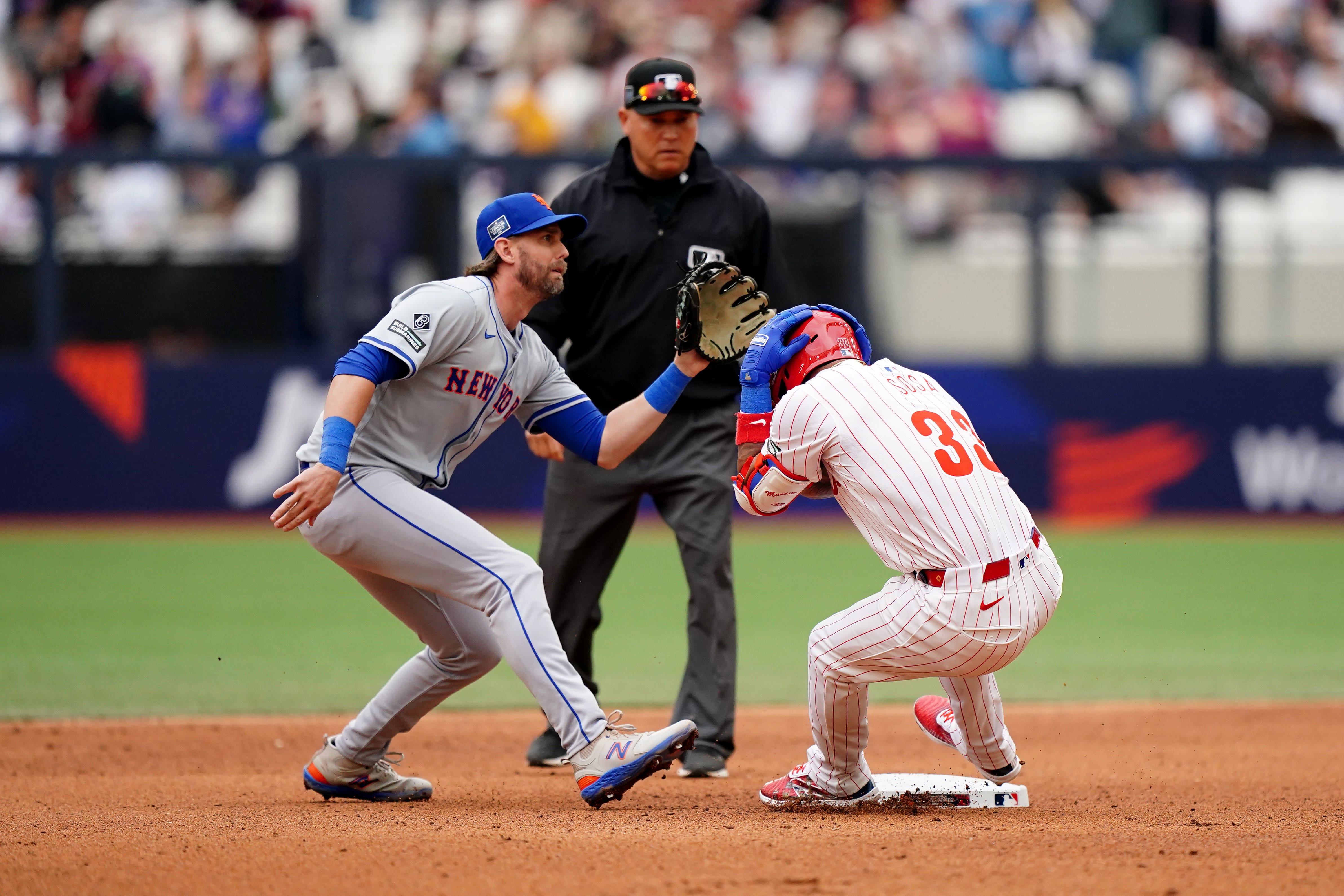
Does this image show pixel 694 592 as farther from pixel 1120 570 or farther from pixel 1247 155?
pixel 1247 155

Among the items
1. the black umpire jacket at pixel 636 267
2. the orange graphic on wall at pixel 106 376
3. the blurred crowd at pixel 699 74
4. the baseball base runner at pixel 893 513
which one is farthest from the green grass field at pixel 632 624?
the blurred crowd at pixel 699 74

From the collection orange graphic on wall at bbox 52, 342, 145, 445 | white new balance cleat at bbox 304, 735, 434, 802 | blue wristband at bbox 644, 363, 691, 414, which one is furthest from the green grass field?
blue wristband at bbox 644, 363, 691, 414

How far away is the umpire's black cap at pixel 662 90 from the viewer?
5.40 metres

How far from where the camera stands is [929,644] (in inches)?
165

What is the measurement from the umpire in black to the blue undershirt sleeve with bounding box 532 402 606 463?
51 centimetres

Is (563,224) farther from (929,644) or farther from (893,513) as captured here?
(929,644)

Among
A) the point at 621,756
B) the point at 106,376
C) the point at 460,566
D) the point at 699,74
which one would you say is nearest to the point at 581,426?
the point at 460,566

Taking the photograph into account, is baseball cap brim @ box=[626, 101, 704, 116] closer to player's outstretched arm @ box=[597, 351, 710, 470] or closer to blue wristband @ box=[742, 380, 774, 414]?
player's outstretched arm @ box=[597, 351, 710, 470]

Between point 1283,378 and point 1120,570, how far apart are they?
3856 mm

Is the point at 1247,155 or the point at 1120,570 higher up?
the point at 1247,155

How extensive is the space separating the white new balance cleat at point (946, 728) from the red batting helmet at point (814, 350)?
1.07m

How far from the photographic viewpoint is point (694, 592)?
5422mm

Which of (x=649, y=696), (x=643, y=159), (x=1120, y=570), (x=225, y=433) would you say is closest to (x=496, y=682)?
(x=649, y=696)

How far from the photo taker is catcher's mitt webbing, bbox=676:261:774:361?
460cm
